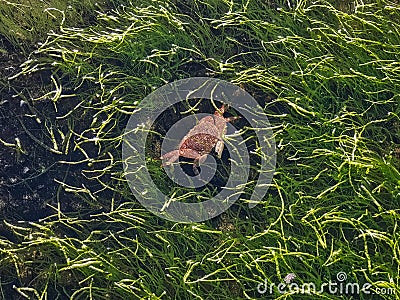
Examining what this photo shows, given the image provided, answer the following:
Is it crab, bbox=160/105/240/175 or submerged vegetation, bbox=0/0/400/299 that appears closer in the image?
submerged vegetation, bbox=0/0/400/299

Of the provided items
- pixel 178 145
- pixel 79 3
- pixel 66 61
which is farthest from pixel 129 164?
pixel 79 3

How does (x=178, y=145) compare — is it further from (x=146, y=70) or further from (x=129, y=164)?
(x=146, y=70)

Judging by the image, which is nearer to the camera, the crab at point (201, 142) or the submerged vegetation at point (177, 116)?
the submerged vegetation at point (177, 116)

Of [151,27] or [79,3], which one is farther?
[79,3]
